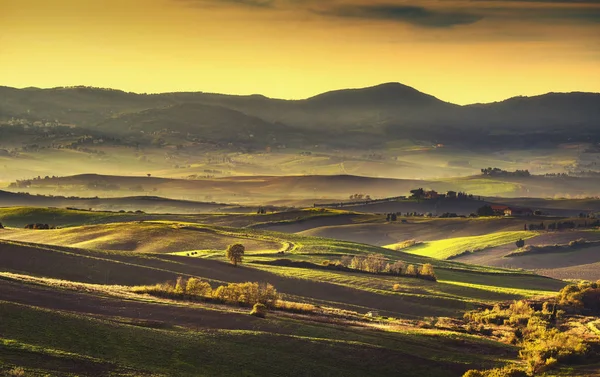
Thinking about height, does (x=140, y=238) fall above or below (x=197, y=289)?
below

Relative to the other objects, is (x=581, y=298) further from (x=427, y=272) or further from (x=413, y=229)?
(x=413, y=229)

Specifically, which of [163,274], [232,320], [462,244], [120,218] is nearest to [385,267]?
[163,274]

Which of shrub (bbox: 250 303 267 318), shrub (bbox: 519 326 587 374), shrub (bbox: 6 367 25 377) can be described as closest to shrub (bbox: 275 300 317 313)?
shrub (bbox: 250 303 267 318)

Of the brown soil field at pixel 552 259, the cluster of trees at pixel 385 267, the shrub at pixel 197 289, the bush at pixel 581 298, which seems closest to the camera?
the shrub at pixel 197 289

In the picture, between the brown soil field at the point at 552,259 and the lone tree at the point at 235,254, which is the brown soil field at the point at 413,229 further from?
the lone tree at the point at 235,254

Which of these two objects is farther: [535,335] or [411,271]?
[411,271]

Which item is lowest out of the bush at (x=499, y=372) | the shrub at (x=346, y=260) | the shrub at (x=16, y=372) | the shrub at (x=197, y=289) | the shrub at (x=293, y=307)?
the shrub at (x=346, y=260)

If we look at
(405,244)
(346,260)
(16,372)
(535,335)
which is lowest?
(405,244)

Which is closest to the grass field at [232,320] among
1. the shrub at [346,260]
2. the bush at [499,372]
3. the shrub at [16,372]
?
the shrub at [16,372]

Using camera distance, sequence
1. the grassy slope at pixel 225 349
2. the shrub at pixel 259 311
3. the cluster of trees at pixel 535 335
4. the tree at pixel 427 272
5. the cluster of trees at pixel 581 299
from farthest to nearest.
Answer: the tree at pixel 427 272 < the cluster of trees at pixel 581 299 < the shrub at pixel 259 311 < the cluster of trees at pixel 535 335 < the grassy slope at pixel 225 349

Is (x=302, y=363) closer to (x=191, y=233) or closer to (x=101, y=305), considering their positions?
(x=101, y=305)
